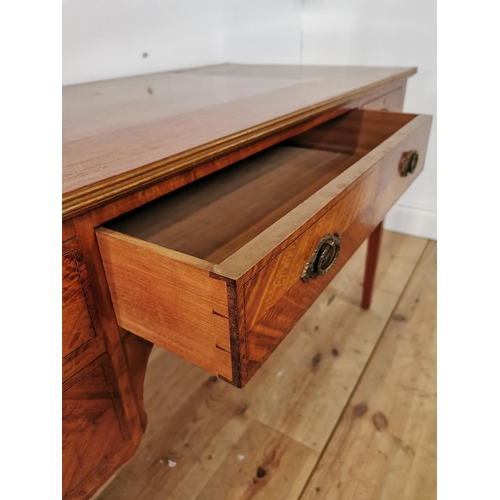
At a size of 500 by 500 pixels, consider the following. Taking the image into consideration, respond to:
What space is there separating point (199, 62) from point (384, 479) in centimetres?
116

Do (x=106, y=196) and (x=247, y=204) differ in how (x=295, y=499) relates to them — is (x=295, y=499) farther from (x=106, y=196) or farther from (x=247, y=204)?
(x=106, y=196)

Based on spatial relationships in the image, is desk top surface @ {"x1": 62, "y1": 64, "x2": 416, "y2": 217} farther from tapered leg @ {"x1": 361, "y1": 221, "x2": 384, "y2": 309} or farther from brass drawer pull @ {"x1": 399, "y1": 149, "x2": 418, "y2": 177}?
tapered leg @ {"x1": 361, "y1": 221, "x2": 384, "y2": 309}

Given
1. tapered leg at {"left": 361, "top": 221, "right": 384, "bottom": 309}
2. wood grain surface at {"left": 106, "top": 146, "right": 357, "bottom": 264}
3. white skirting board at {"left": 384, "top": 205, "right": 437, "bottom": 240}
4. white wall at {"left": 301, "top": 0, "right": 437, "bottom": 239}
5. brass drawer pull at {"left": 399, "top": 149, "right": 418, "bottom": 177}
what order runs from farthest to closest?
white skirting board at {"left": 384, "top": 205, "right": 437, "bottom": 240} → white wall at {"left": 301, "top": 0, "right": 437, "bottom": 239} → tapered leg at {"left": 361, "top": 221, "right": 384, "bottom": 309} → brass drawer pull at {"left": 399, "top": 149, "right": 418, "bottom": 177} → wood grain surface at {"left": 106, "top": 146, "right": 357, "bottom": 264}

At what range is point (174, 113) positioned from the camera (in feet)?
2.02

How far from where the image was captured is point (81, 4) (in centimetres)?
86

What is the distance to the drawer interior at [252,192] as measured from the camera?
560mm

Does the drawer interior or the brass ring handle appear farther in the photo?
the drawer interior

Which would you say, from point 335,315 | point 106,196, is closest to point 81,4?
point 106,196

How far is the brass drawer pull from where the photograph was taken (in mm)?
706

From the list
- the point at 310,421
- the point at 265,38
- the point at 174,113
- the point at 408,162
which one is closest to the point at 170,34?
the point at 265,38

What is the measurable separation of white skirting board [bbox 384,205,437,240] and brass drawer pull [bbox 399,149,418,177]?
876 millimetres

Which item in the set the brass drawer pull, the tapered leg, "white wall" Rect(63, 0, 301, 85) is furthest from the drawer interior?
"white wall" Rect(63, 0, 301, 85)

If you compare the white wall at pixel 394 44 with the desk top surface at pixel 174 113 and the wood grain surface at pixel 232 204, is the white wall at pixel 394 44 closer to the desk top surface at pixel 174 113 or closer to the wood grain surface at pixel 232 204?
the desk top surface at pixel 174 113

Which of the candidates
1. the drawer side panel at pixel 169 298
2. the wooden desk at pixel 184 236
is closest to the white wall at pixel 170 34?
the wooden desk at pixel 184 236
